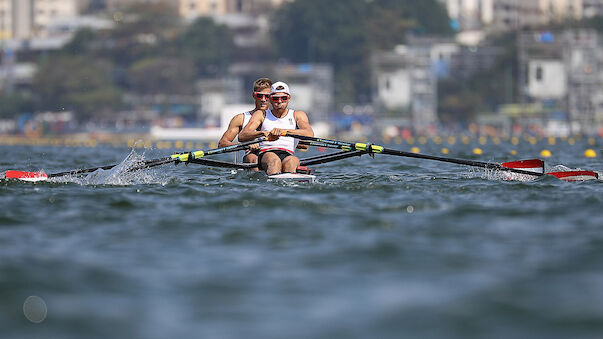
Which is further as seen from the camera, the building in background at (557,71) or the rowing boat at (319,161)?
the building in background at (557,71)

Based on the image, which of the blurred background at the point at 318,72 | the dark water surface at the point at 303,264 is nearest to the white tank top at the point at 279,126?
the dark water surface at the point at 303,264

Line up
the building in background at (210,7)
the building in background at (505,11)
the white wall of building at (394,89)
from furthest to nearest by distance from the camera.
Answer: the building in background at (210,7) < the building in background at (505,11) < the white wall of building at (394,89)

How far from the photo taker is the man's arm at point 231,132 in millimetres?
18031

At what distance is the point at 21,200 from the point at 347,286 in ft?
24.1

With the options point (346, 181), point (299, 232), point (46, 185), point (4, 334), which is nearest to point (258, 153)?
Result: point (346, 181)

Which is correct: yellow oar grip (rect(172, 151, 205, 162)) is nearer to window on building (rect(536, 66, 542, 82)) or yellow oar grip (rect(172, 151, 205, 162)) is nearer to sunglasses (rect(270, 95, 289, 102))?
sunglasses (rect(270, 95, 289, 102))

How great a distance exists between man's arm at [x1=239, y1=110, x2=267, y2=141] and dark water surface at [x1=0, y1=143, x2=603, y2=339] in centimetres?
207

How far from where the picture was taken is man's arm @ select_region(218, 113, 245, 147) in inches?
710

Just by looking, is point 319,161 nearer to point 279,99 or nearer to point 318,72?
point 279,99

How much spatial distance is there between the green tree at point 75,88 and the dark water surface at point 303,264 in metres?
113

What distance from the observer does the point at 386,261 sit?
955 centimetres

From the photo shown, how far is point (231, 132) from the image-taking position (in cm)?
1827

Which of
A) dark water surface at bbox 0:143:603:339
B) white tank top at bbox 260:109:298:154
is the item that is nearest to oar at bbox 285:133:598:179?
white tank top at bbox 260:109:298:154

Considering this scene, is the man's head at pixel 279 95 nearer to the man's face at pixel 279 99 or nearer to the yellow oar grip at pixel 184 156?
the man's face at pixel 279 99
